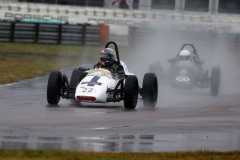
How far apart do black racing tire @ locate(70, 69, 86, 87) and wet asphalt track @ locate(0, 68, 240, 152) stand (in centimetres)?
56

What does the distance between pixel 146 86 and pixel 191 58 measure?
7313mm

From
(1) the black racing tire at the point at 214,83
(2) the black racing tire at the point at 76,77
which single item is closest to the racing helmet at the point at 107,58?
(2) the black racing tire at the point at 76,77

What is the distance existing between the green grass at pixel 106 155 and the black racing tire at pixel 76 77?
685cm

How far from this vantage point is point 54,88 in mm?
15633

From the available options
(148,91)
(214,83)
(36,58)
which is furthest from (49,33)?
(148,91)

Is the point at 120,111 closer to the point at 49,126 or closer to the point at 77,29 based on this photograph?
the point at 49,126

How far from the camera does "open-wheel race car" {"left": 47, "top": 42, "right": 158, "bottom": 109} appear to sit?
49.6 ft

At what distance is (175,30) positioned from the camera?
148ft

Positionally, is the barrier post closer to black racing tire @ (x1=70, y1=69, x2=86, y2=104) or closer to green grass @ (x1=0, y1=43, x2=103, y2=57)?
green grass @ (x1=0, y1=43, x2=103, y2=57)

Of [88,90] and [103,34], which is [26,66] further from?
[103,34]

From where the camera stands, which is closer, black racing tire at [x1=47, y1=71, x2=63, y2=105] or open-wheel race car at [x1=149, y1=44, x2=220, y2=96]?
black racing tire at [x1=47, y1=71, x2=63, y2=105]

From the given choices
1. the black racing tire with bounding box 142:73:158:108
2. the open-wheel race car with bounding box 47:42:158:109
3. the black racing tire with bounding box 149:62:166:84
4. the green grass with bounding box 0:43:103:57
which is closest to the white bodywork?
the open-wheel race car with bounding box 47:42:158:109

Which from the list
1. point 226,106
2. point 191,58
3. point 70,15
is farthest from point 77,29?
point 226,106

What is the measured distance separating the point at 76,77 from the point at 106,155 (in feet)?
23.5
